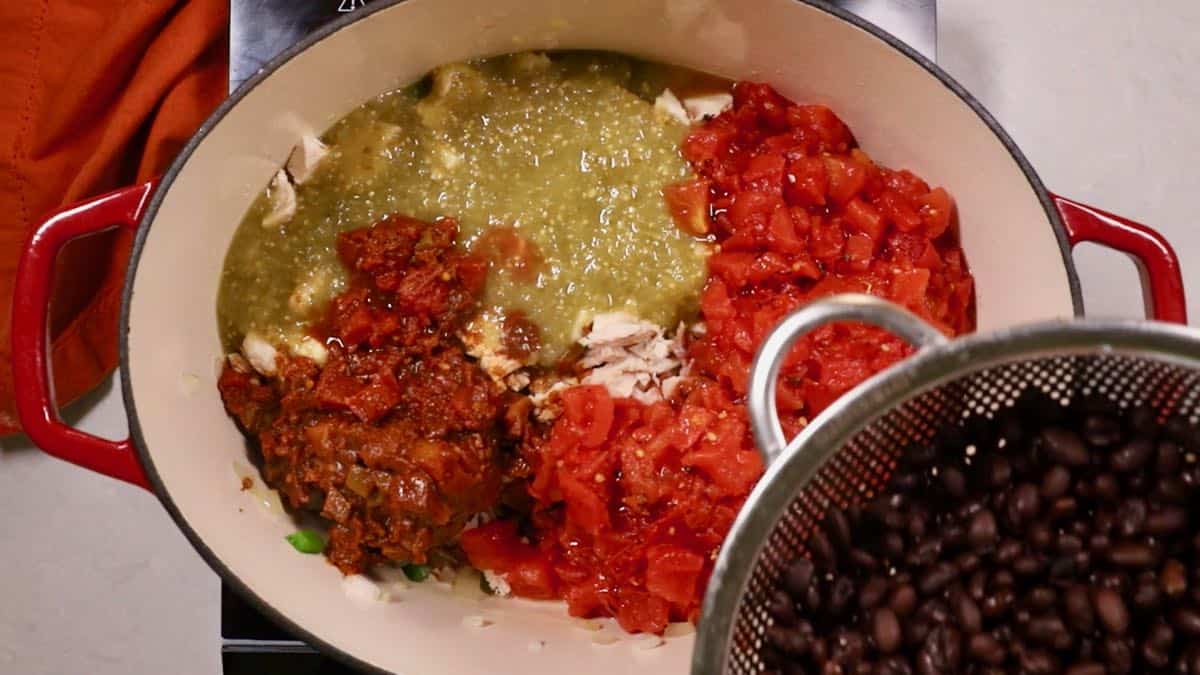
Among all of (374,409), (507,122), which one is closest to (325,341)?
(374,409)

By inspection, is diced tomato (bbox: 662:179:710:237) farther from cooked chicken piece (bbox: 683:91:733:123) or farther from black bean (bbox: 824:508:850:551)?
black bean (bbox: 824:508:850:551)

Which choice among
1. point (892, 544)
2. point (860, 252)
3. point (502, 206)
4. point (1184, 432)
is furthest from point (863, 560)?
point (502, 206)

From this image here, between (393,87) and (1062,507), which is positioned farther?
(393,87)

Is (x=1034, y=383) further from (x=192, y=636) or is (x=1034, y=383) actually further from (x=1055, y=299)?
(x=192, y=636)

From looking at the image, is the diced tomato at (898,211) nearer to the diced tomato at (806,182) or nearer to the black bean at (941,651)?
the diced tomato at (806,182)

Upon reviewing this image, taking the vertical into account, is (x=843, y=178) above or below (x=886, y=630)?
above

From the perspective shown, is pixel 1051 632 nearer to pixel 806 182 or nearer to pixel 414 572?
pixel 806 182
